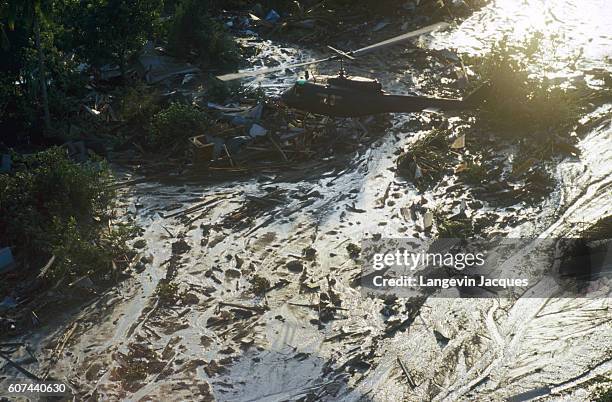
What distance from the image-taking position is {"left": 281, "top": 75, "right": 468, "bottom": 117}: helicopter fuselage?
68.5 feet

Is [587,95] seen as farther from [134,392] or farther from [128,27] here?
[134,392]

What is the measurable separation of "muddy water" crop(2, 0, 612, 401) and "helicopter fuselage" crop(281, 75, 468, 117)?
244 cm

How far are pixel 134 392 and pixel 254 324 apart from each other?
2.89 meters

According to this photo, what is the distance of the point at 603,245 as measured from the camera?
1627cm

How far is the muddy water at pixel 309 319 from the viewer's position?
13125mm

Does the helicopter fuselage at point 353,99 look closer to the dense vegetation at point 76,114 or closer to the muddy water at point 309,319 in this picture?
the muddy water at point 309,319

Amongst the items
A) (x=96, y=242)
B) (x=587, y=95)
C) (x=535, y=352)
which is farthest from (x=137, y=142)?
(x=587, y=95)

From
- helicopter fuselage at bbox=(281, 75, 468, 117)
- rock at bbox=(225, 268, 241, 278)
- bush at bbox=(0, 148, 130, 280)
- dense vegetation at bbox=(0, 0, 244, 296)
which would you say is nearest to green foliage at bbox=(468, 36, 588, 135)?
helicopter fuselage at bbox=(281, 75, 468, 117)

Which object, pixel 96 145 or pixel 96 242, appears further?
pixel 96 145

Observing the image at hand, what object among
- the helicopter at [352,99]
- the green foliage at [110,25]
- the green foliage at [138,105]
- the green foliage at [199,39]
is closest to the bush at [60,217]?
the green foliage at [138,105]

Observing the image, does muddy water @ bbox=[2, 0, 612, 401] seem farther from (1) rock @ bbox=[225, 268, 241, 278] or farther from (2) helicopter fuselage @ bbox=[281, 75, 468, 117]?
(2) helicopter fuselage @ bbox=[281, 75, 468, 117]

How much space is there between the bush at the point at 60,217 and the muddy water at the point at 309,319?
2.88ft

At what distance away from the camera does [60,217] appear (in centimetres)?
1678

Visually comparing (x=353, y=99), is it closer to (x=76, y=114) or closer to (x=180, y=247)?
(x=180, y=247)
